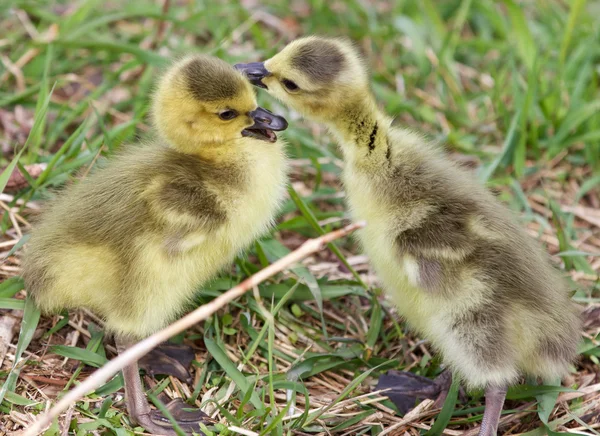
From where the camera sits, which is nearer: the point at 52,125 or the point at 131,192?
the point at 131,192

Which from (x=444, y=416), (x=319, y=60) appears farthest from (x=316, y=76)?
(x=444, y=416)

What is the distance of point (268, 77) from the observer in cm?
270

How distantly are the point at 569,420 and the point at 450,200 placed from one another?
2.64 feet

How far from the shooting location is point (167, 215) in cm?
234

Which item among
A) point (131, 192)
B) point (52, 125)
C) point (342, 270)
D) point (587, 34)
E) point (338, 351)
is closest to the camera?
point (131, 192)

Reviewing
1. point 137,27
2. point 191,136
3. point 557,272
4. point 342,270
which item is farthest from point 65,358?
point 137,27

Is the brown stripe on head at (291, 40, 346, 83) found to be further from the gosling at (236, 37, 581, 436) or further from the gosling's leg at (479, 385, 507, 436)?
the gosling's leg at (479, 385, 507, 436)

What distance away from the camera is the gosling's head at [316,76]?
2582mm

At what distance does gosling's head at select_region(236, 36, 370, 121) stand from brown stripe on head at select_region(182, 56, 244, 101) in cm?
24

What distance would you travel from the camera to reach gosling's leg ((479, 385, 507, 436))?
2.48 metres

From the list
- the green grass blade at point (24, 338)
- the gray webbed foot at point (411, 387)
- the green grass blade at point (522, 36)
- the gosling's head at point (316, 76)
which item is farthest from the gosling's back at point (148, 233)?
the green grass blade at point (522, 36)

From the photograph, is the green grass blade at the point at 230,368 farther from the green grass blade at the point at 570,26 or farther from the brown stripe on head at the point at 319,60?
the green grass blade at the point at 570,26

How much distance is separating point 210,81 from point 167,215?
1.34 ft

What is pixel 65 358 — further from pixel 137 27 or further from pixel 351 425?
pixel 137 27
